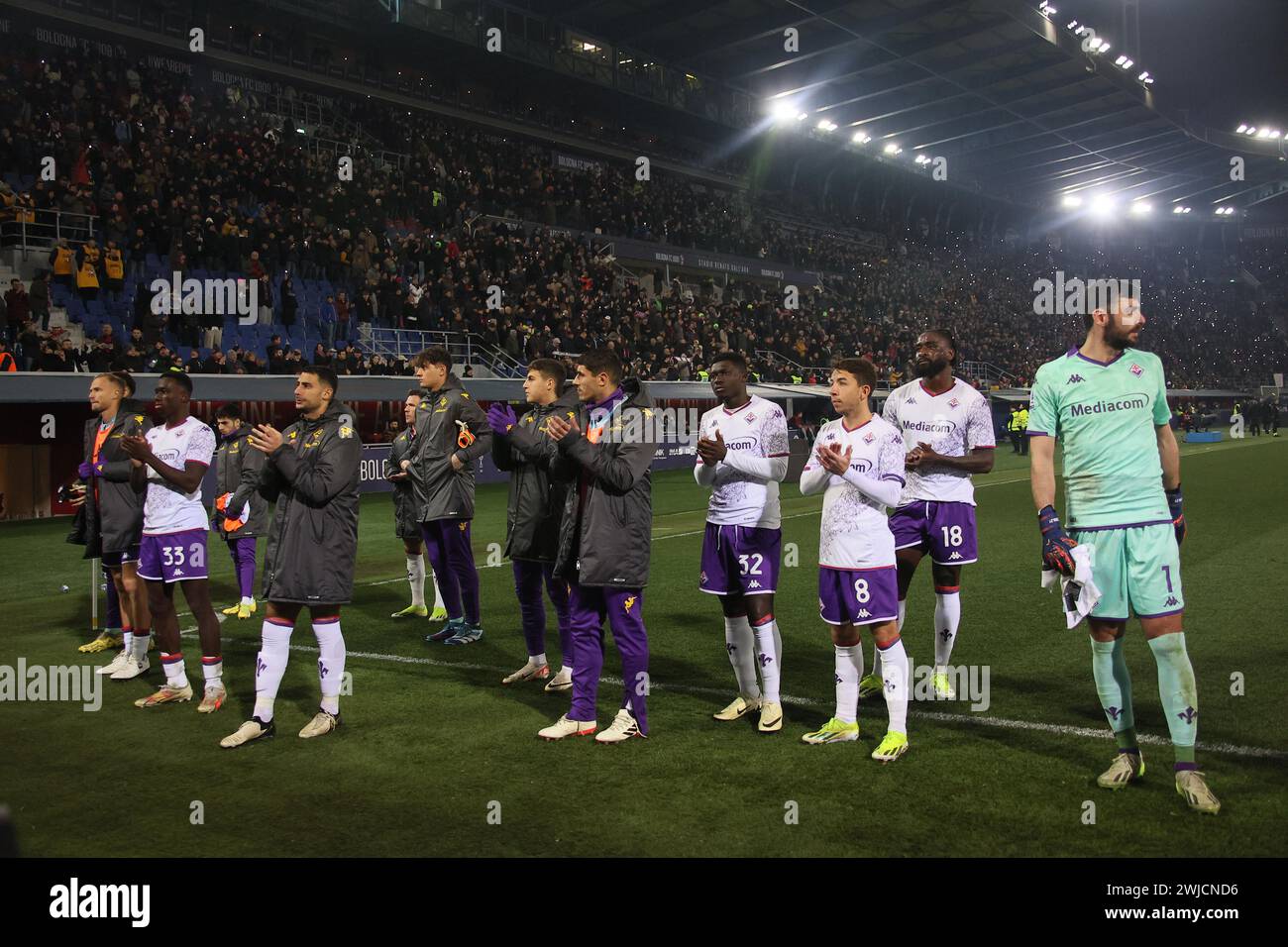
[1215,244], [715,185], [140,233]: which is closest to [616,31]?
[715,185]

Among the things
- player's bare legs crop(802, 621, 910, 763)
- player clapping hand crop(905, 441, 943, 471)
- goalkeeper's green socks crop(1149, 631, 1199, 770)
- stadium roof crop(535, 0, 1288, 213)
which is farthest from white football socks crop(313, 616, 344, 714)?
stadium roof crop(535, 0, 1288, 213)

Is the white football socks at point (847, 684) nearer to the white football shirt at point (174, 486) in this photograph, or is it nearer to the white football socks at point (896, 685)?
the white football socks at point (896, 685)

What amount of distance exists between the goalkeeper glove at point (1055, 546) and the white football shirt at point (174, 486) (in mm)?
5445

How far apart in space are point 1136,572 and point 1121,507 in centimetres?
33

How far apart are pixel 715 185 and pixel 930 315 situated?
47.3ft

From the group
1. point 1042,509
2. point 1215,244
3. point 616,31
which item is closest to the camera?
point 1042,509

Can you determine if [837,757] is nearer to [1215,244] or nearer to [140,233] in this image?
[140,233]

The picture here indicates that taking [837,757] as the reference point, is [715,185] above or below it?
above

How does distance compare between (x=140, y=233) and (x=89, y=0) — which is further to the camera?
(x=89, y=0)

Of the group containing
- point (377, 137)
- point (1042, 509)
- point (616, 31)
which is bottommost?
point (1042, 509)

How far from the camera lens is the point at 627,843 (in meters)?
4.66

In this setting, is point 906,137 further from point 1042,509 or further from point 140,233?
point 1042,509

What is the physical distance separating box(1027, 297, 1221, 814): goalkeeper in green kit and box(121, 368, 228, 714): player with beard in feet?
17.8

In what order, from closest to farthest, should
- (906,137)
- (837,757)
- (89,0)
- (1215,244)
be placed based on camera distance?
(837,757) < (89,0) < (906,137) < (1215,244)
